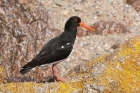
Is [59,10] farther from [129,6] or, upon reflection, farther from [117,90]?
[117,90]

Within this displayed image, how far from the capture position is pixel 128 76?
6.44m

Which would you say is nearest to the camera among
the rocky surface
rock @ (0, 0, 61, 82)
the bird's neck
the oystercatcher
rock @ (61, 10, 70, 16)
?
Answer: the rocky surface

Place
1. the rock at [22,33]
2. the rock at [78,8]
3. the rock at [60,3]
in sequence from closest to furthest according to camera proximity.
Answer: the rock at [22,33] < the rock at [78,8] < the rock at [60,3]

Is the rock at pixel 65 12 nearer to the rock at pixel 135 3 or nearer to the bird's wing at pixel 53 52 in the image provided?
the rock at pixel 135 3

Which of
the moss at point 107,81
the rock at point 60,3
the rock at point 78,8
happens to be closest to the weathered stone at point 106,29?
the rock at point 78,8

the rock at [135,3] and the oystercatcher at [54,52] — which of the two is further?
the rock at [135,3]

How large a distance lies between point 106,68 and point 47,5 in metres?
10.2

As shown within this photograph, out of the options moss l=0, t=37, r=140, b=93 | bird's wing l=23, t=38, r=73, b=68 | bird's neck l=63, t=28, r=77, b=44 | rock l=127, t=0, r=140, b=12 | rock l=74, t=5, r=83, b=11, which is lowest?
rock l=74, t=5, r=83, b=11

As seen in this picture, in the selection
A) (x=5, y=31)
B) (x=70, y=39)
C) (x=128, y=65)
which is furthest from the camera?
(x=5, y=31)

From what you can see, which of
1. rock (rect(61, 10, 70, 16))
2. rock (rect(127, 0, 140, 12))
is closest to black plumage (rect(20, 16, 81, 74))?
rock (rect(61, 10, 70, 16))

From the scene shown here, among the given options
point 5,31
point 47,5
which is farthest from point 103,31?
point 5,31

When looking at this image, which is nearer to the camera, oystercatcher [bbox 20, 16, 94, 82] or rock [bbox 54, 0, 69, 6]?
oystercatcher [bbox 20, 16, 94, 82]

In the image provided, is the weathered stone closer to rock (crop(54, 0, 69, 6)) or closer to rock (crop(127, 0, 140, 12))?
rock (crop(127, 0, 140, 12))

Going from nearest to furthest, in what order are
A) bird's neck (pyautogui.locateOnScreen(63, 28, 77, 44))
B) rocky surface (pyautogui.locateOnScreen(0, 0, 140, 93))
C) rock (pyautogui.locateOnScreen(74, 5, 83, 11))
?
1. rocky surface (pyautogui.locateOnScreen(0, 0, 140, 93))
2. bird's neck (pyautogui.locateOnScreen(63, 28, 77, 44))
3. rock (pyautogui.locateOnScreen(74, 5, 83, 11))
